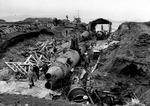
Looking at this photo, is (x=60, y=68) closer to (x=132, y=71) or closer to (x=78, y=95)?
(x=78, y=95)

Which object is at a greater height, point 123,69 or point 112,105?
point 123,69

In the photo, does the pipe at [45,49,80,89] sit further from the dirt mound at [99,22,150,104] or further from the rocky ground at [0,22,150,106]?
the dirt mound at [99,22,150,104]

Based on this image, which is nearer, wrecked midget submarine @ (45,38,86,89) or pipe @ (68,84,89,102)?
pipe @ (68,84,89,102)

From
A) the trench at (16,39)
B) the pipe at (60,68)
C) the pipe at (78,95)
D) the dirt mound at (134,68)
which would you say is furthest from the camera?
the trench at (16,39)

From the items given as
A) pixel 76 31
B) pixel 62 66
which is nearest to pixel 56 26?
pixel 76 31

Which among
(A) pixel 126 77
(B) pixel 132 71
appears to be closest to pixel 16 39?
(A) pixel 126 77

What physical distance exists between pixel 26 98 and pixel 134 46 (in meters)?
11.5

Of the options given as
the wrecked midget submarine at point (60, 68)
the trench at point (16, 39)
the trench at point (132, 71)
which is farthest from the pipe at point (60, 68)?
the trench at point (16, 39)

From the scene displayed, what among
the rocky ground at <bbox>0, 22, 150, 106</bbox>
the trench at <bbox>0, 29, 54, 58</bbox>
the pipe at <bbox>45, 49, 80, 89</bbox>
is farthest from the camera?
the trench at <bbox>0, 29, 54, 58</bbox>

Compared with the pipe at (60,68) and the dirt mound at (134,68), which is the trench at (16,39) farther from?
the dirt mound at (134,68)

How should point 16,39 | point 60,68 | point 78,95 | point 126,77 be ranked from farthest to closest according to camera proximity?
point 16,39 → point 60,68 → point 126,77 → point 78,95

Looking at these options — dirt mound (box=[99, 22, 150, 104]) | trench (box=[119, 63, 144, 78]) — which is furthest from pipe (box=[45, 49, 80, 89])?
trench (box=[119, 63, 144, 78])

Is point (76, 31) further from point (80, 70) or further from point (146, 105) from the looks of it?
point (146, 105)

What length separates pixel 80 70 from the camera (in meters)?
17.8
